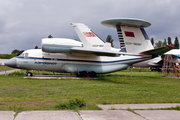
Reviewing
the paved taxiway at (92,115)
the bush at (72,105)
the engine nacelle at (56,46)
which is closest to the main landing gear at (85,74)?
the engine nacelle at (56,46)

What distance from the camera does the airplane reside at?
1809 cm

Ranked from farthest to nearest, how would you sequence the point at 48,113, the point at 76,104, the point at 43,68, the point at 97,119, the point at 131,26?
the point at 131,26
the point at 43,68
the point at 76,104
the point at 48,113
the point at 97,119

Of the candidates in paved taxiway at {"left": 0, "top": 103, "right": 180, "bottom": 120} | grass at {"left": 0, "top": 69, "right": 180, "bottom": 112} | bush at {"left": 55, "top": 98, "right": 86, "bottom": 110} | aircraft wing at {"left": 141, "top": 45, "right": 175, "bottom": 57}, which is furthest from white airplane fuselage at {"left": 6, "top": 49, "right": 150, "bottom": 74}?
paved taxiway at {"left": 0, "top": 103, "right": 180, "bottom": 120}

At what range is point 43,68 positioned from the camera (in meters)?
19.3

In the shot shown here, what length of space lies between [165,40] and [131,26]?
88.9 meters

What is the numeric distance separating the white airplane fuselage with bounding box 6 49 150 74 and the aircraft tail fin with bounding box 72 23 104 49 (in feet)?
8.27

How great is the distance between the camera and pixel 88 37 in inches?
890

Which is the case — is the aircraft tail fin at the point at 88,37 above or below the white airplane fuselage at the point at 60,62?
above

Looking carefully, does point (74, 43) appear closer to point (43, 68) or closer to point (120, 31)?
point (43, 68)

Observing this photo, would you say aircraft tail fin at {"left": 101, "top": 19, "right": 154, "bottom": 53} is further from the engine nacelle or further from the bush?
the bush

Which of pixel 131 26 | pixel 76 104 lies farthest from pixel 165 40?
pixel 76 104

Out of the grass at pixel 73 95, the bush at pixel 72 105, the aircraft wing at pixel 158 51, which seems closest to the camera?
the bush at pixel 72 105

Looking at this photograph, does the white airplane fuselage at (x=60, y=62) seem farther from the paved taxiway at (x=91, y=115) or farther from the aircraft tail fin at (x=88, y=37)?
the paved taxiway at (x=91, y=115)

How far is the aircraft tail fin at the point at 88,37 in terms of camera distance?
22344mm
